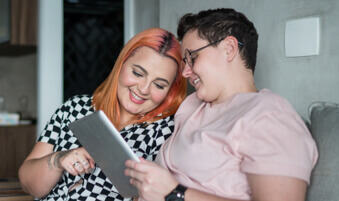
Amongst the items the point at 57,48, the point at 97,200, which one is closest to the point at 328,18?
the point at 97,200

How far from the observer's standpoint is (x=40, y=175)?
1349mm

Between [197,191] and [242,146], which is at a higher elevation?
[242,146]

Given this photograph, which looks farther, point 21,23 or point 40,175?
point 21,23

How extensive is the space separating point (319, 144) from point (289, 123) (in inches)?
4.2

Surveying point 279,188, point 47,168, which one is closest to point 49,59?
point 47,168

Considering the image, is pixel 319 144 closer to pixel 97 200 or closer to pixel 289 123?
pixel 289 123

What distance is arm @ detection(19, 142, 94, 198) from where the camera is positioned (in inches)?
48.8

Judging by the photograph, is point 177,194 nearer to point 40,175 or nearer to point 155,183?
point 155,183

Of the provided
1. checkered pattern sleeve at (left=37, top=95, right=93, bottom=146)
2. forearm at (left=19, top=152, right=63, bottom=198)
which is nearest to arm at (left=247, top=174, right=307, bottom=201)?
forearm at (left=19, top=152, right=63, bottom=198)

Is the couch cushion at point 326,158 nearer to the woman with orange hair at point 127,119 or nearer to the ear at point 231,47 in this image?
the ear at point 231,47

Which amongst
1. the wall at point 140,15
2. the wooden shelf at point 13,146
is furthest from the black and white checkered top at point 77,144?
the wooden shelf at point 13,146

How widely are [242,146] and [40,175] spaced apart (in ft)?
2.81

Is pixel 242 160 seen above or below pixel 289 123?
below

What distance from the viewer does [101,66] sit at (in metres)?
4.28
